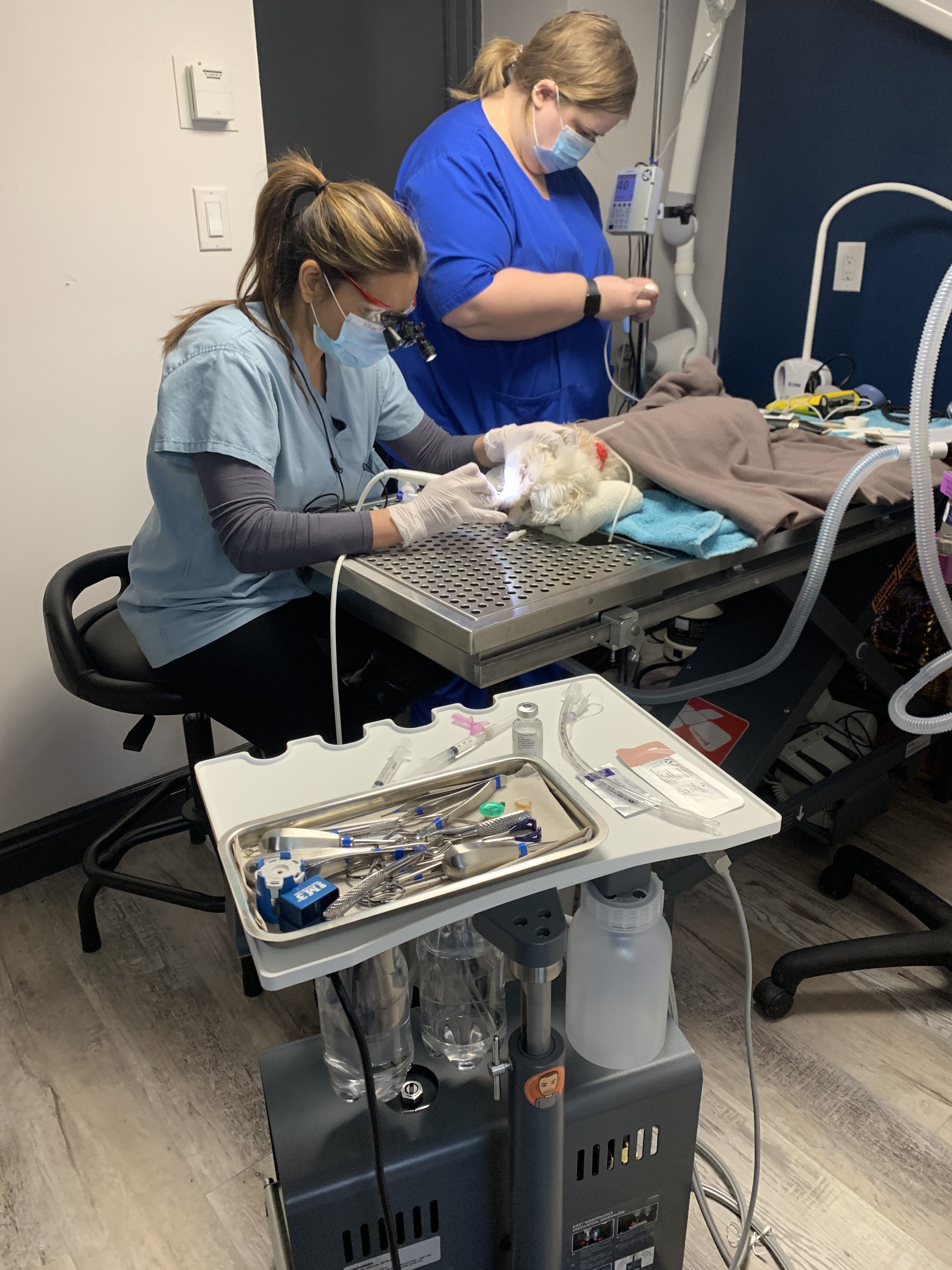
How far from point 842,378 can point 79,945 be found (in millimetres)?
2223

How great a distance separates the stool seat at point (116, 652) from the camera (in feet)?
4.85

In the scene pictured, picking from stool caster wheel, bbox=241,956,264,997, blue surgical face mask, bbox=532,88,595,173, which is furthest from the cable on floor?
blue surgical face mask, bbox=532,88,595,173

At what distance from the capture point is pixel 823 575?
1372 mm

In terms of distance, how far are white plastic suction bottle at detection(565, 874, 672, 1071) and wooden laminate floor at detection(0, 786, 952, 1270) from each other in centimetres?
46

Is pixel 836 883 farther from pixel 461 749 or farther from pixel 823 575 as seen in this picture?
pixel 461 749

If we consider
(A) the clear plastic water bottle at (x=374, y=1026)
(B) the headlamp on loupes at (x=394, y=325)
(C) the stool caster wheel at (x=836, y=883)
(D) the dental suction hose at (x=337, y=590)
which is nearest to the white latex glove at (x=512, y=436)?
(D) the dental suction hose at (x=337, y=590)

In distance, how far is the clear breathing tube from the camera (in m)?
0.80

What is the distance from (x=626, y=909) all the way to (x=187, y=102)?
1695 millimetres

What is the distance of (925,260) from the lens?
2.12 metres

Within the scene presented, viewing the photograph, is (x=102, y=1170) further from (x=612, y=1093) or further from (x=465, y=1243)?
(x=612, y=1093)

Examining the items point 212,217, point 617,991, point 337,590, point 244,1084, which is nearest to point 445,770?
point 617,991

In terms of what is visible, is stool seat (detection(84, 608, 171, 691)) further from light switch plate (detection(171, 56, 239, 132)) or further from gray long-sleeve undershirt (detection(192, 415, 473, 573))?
light switch plate (detection(171, 56, 239, 132))

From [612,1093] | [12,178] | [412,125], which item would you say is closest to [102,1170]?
[612,1093]

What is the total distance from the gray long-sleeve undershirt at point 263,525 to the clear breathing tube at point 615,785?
1.40 ft
